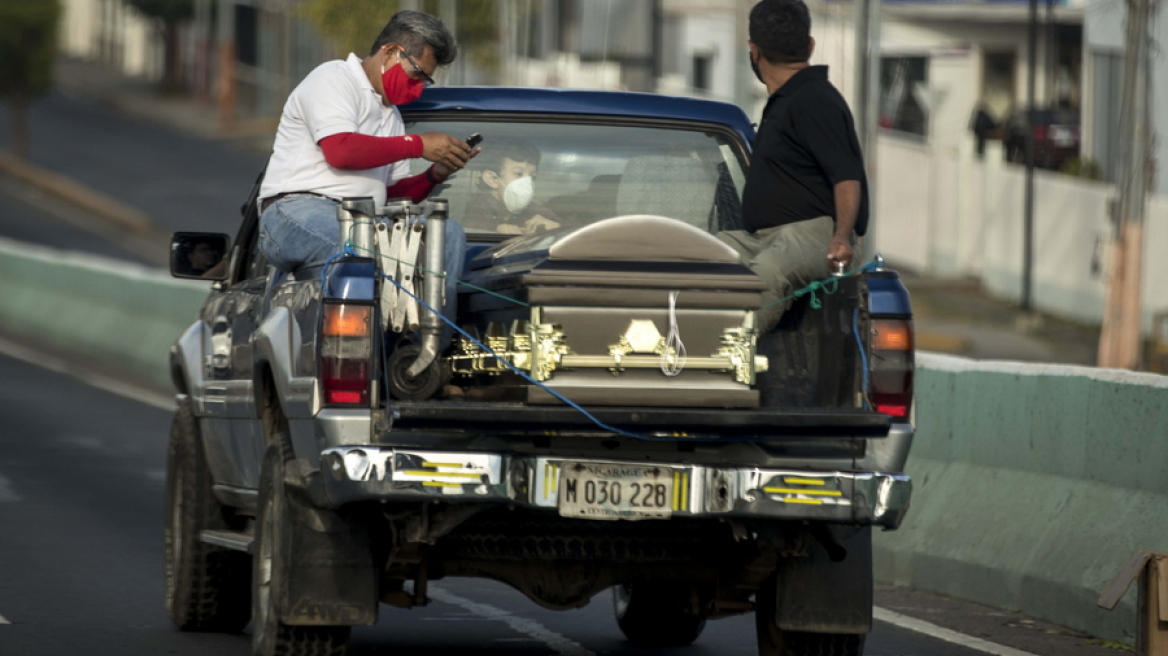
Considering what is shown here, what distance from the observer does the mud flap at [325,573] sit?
21.8ft

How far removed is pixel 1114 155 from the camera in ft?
110

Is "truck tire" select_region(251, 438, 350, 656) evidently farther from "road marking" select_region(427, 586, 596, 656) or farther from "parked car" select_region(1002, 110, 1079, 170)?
"parked car" select_region(1002, 110, 1079, 170)

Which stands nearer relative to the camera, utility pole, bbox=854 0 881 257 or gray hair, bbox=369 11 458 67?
gray hair, bbox=369 11 458 67

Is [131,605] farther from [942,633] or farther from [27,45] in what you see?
[27,45]

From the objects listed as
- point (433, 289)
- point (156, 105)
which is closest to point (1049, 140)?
point (433, 289)

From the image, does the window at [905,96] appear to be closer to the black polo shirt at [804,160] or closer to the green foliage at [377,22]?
the green foliage at [377,22]

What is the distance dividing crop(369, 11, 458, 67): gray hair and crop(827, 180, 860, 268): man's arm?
4.37 ft

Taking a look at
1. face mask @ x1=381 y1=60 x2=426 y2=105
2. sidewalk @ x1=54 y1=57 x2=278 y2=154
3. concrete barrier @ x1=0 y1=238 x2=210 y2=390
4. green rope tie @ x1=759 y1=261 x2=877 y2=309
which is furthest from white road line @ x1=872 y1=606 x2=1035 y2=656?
sidewalk @ x1=54 y1=57 x2=278 y2=154

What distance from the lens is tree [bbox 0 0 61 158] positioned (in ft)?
182

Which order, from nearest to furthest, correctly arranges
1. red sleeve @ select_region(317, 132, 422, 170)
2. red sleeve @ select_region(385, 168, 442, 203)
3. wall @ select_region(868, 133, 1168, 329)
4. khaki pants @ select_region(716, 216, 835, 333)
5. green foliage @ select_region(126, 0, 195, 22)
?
khaki pants @ select_region(716, 216, 835, 333) < red sleeve @ select_region(317, 132, 422, 170) < red sleeve @ select_region(385, 168, 442, 203) < wall @ select_region(868, 133, 1168, 329) < green foliage @ select_region(126, 0, 195, 22)

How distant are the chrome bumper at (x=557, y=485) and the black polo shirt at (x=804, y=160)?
1.17 meters

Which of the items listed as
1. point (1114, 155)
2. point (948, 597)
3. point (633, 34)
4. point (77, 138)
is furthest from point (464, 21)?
point (948, 597)

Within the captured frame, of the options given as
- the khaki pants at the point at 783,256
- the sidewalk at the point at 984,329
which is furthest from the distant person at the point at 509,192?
the sidewalk at the point at 984,329

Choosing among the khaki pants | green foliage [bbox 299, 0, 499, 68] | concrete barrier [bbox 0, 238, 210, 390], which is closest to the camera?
the khaki pants
